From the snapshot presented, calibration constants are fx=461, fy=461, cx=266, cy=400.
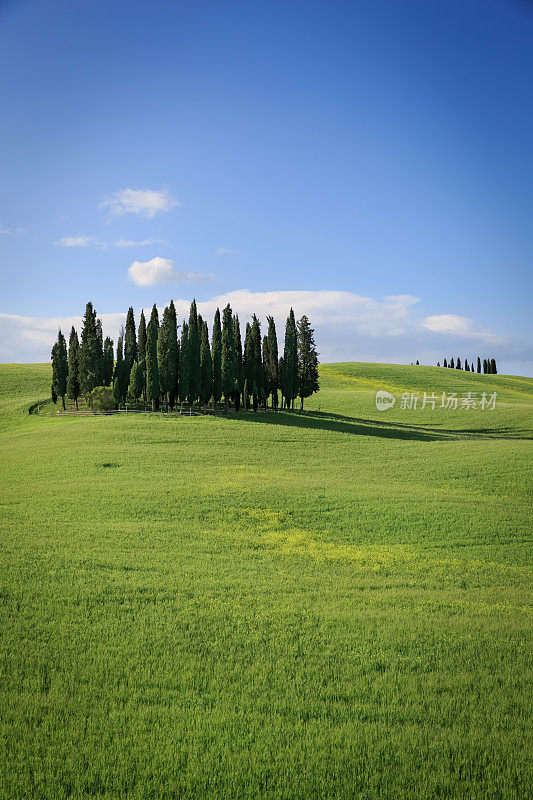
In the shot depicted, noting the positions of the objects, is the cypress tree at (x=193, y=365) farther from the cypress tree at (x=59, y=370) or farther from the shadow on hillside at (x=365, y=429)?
the cypress tree at (x=59, y=370)

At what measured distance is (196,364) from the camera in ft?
202

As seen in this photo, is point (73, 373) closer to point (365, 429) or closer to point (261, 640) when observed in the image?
point (365, 429)

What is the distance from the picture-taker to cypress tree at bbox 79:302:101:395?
2667 inches

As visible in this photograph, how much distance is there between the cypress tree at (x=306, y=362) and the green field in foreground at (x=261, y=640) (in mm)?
41953

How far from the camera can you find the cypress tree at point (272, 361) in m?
69.2

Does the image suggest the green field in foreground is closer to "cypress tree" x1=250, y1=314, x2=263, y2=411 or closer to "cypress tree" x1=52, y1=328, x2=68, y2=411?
"cypress tree" x1=250, y1=314, x2=263, y2=411

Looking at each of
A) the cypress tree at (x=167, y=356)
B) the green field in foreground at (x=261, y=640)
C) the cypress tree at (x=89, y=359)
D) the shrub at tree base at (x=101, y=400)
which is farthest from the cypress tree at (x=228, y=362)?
the green field in foreground at (x=261, y=640)

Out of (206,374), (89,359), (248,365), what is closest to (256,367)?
(248,365)

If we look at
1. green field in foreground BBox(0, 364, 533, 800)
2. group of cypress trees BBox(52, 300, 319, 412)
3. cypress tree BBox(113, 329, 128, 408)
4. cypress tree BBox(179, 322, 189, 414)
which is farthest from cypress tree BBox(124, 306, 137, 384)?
green field in foreground BBox(0, 364, 533, 800)

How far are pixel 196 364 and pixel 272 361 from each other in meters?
13.8

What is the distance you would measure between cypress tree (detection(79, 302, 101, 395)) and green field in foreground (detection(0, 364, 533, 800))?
40554 mm

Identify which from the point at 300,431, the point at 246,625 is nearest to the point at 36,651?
the point at 246,625

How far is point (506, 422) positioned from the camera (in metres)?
67.9

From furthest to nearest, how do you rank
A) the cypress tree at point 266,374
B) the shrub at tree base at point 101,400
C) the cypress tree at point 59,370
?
the cypress tree at point 59,370
the cypress tree at point 266,374
the shrub at tree base at point 101,400
